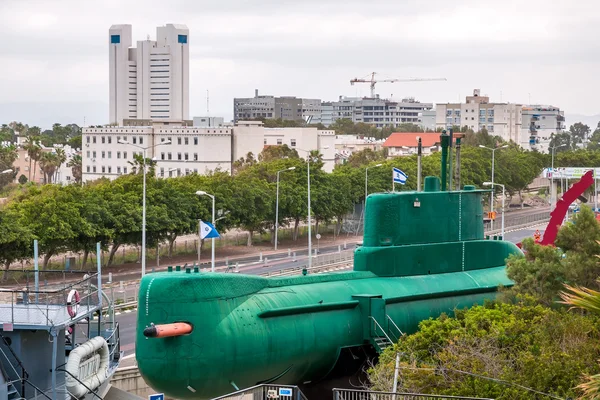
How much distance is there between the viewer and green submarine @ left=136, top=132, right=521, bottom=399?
78.0 feet

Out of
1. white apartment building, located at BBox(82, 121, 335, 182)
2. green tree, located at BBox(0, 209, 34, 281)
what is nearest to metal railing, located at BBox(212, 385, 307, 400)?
green tree, located at BBox(0, 209, 34, 281)

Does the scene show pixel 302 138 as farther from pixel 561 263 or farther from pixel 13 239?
pixel 561 263

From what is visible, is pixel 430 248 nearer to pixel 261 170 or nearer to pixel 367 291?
pixel 367 291

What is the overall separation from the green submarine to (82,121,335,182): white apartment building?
9444cm

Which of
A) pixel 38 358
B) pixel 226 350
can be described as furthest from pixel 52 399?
pixel 226 350

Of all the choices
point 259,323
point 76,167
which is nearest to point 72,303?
point 259,323

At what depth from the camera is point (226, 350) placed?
2389cm

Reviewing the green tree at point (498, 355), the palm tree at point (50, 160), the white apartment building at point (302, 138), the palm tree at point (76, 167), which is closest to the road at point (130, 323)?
the green tree at point (498, 355)

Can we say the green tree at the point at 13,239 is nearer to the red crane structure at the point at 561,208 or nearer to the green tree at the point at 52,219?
the green tree at the point at 52,219

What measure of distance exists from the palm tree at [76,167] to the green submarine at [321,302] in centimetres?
10987

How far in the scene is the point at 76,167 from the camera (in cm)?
14138

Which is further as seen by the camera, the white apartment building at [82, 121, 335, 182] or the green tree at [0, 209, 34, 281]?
the white apartment building at [82, 121, 335, 182]

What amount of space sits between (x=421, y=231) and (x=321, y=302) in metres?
5.34

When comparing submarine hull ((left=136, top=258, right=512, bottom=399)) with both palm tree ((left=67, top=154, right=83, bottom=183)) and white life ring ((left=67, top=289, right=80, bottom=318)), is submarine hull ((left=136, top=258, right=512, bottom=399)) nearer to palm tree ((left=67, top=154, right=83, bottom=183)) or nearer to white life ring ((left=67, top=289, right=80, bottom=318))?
white life ring ((left=67, top=289, right=80, bottom=318))
